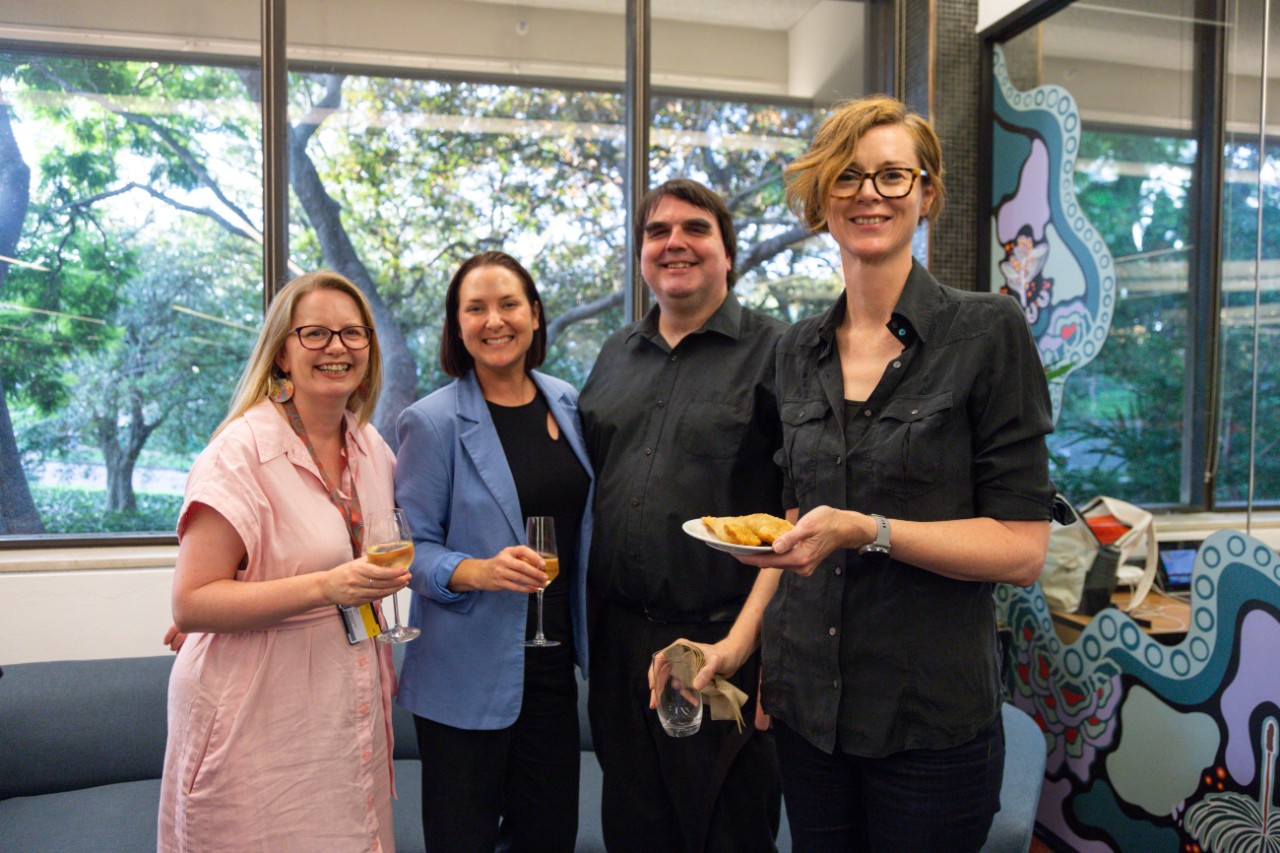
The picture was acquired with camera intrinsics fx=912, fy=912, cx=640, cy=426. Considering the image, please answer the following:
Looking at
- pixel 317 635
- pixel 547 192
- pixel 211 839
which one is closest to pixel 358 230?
pixel 547 192

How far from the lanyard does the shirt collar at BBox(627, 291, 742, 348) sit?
29.2 inches

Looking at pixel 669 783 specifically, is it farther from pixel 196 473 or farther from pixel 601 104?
pixel 601 104

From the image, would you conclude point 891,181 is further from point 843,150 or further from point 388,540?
point 388,540

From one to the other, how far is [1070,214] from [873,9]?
142 centimetres

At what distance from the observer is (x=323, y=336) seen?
1714 millimetres

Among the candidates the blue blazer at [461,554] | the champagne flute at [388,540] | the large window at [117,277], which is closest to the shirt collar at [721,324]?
the blue blazer at [461,554]

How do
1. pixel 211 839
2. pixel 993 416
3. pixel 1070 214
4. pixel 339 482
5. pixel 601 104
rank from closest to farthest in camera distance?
pixel 993 416, pixel 211 839, pixel 339 482, pixel 1070 214, pixel 601 104

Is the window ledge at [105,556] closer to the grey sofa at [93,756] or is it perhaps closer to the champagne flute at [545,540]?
the grey sofa at [93,756]

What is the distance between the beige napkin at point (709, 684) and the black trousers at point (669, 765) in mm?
191

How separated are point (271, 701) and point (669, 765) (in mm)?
778

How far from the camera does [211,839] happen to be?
5.21ft

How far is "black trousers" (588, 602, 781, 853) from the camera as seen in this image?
183 cm

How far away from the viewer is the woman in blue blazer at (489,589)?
6.07 feet

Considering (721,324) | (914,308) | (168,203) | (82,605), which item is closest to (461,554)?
(721,324)
